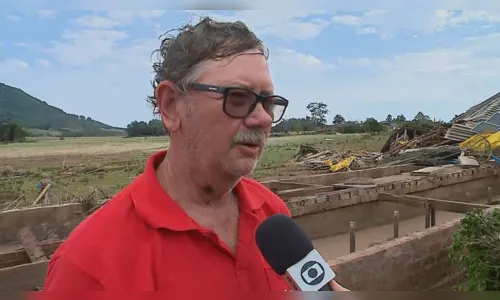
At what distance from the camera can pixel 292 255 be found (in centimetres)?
125

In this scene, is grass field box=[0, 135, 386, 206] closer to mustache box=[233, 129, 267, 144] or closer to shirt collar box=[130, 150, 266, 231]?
shirt collar box=[130, 150, 266, 231]

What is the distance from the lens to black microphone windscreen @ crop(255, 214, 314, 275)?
1.25 metres

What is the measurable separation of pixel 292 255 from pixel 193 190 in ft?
1.20

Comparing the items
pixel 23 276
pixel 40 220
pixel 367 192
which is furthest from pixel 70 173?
pixel 23 276

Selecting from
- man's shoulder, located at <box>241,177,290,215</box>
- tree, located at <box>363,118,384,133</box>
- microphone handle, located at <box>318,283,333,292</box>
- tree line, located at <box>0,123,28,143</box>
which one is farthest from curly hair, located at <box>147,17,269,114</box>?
tree, located at <box>363,118,384,133</box>

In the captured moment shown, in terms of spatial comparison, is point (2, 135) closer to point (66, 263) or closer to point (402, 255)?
point (402, 255)

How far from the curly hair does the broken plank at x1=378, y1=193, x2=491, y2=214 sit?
21.0 ft

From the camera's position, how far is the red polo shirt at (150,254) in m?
1.16

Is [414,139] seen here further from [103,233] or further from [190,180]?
[103,233]

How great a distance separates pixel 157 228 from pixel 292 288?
383mm

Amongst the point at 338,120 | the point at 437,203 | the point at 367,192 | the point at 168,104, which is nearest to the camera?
the point at 168,104

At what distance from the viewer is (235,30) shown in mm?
1398

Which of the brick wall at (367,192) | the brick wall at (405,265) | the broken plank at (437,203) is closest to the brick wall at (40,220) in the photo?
the brick wall at (367,192)

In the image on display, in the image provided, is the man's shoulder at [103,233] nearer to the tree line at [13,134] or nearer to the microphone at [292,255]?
the microphone at [292,255]
